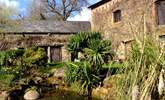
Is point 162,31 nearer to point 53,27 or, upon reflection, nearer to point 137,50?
point 53,27

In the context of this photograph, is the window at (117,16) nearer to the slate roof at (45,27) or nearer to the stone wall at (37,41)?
the stone wall at (37,41)

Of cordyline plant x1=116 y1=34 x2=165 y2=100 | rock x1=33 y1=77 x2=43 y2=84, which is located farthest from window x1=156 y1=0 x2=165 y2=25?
cordyline plant x1=116 y1=34 x2=165 y2=100

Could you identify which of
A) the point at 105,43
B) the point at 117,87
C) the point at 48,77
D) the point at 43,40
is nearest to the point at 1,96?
the point at 48,77

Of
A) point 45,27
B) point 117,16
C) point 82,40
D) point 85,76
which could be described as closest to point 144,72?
point 85,76

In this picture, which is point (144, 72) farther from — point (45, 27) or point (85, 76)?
point (45, 27)

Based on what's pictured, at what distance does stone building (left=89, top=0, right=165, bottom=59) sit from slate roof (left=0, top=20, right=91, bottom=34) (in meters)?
3.74

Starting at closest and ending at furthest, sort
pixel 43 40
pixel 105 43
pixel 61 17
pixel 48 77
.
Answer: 1. pixel 105 43
2. pixel 48 77
3. pixel 43 40
4. pixel 61 17

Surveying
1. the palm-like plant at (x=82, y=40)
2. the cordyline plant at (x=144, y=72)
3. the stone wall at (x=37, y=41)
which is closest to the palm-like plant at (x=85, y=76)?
the palm-like plant at (x=82, y=40)

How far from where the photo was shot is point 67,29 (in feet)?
114

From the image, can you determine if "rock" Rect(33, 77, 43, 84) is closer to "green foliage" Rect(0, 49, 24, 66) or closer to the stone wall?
"green foliage" Rect(0, 49, 24, 66)

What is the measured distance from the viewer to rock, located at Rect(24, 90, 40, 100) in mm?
16656

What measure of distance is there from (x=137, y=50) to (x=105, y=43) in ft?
44.2

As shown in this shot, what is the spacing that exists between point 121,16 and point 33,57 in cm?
851

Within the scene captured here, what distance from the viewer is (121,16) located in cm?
2794
